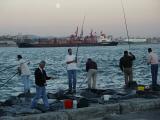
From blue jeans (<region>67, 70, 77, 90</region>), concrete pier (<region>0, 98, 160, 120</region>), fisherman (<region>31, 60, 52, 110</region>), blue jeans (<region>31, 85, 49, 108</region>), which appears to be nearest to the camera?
concrete pier (<region>0, 98, 160, 120</region>)

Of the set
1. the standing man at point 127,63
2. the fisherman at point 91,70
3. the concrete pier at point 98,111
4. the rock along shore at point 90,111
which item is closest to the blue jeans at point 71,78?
the fisherman at point 91,70

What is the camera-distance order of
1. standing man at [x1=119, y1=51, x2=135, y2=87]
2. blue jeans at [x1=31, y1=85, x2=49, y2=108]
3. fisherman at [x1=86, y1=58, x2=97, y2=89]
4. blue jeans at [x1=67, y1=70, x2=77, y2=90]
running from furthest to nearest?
standing man at [x1=119, y1=51, x2=135, y2=87] → fisherman at [x1=86, y1=58, x2=97, y2=89] → blue jeans at [x1=67, y1=70, x2=77, y2=90] → blue jeans at [x1=31, y1=85, x2=49, y2=108]

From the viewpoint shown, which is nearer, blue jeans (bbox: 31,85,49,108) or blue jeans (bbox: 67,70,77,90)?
blue jeans (bbox: 31,85,49,108)

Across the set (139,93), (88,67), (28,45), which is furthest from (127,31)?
(28,45)

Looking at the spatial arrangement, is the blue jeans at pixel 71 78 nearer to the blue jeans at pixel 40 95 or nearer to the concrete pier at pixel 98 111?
the blue jeans at pixel 40 95

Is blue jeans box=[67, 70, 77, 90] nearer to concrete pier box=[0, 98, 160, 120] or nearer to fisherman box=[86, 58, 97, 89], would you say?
fisherman box=[86, 58, 97, 89]

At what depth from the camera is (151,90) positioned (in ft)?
54.7

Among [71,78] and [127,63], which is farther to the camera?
[127,63]

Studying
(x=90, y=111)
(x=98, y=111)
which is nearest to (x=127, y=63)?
(x=98, y=111)

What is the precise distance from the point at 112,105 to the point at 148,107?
45.4 inches

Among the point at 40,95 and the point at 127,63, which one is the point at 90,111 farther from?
the point at 127,63

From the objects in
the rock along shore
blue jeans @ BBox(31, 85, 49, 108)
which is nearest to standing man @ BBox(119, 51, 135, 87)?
the rock along shore

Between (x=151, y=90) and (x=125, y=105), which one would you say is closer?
(x=125, y=105)

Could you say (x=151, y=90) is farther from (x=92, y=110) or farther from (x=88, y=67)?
(x=92, y=110)
